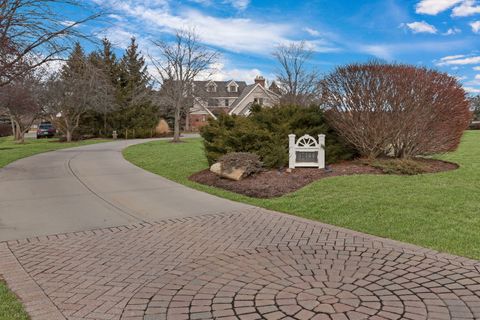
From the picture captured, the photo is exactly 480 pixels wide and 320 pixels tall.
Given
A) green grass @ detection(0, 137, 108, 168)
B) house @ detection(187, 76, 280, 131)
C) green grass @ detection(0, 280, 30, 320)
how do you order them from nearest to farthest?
1. green grass @ detection(0, 280, 30, 320)
2. green grass @ detection(0, 137, 108, 168)
3. house @ detection(187, 76, 280, 131)

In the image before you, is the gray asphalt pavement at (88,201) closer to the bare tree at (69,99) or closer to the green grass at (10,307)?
the green grass at (10,307)

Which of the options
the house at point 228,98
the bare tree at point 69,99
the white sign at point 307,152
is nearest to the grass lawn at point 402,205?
the white sign at point 307,152

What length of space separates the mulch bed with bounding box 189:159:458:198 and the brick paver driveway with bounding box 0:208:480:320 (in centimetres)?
314

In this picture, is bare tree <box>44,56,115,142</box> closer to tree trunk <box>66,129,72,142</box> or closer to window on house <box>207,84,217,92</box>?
tree trunk <box>66,129,72,142</box>

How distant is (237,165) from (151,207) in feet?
10.5

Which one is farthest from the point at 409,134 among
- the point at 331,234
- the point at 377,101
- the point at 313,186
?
the point at 331,234

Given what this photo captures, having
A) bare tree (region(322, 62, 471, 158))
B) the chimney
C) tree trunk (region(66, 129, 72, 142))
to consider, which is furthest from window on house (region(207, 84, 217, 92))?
bare tree (region(322, 62, 471, 158))

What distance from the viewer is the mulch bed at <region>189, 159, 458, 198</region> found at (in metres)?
9.12

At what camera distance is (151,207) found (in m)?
7.71

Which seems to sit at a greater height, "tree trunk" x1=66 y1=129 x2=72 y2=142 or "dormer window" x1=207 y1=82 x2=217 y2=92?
"dormer window" x1=207 y1=82 x2=217 y2=92

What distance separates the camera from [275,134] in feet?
37.3

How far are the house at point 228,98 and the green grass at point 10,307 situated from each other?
1755 inches

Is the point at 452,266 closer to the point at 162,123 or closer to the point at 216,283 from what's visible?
the point at 216,283

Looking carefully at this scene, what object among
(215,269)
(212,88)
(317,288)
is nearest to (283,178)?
(215,269)
